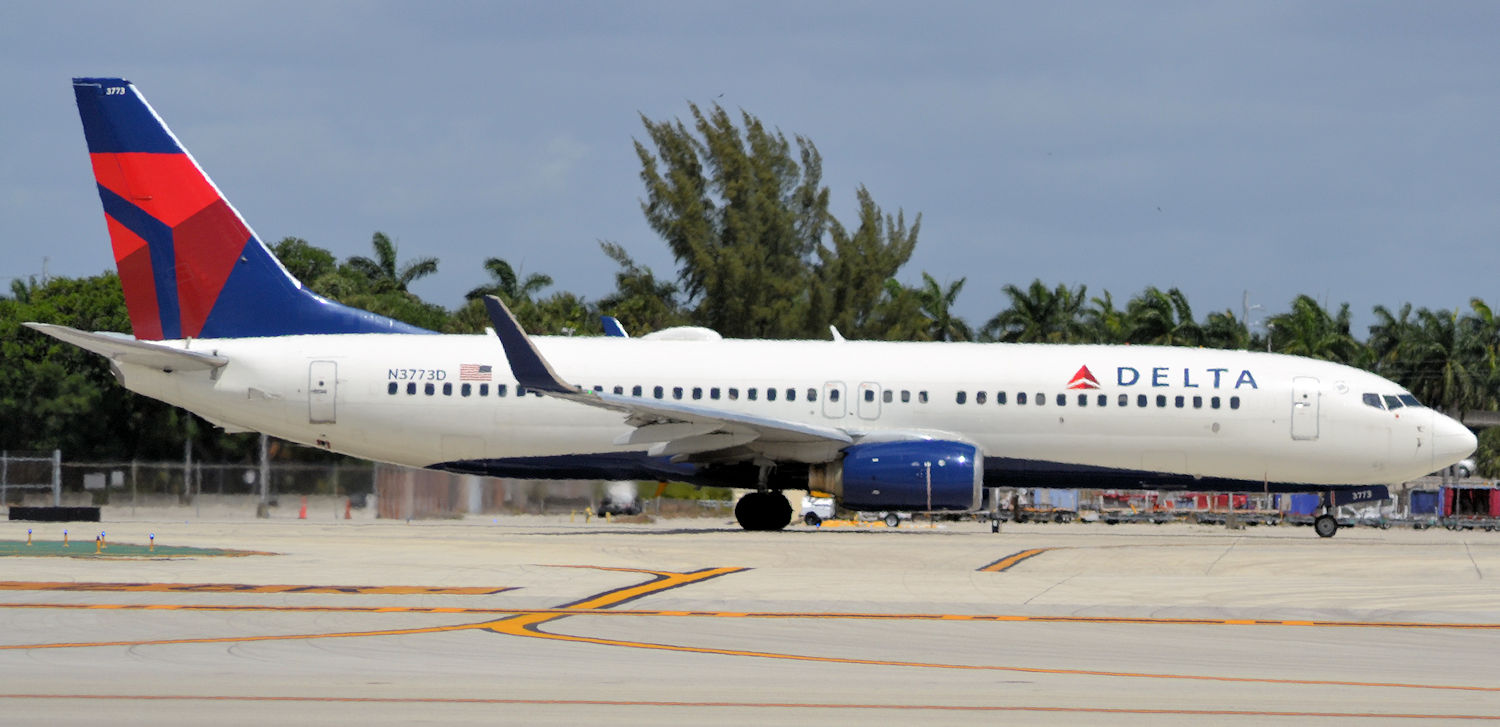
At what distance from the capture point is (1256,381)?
95.4 feet

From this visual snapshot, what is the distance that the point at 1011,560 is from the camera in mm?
21828

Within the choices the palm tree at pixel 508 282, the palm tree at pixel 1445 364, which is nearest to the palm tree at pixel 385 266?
the palm tree at pixel 508 282

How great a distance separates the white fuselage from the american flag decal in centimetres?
4

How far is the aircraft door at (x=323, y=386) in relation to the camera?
29188 millimetres

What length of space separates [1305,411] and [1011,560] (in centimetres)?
945

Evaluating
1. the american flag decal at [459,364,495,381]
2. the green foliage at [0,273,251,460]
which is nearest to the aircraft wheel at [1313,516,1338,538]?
the american flag decal at [459,364,495,381]

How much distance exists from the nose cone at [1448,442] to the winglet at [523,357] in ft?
48.3

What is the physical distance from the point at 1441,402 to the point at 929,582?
240 ft

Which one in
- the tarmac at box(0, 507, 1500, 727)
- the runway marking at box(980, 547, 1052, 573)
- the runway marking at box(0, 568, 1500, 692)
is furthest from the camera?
the runway marking at box(980, 547, 1052, 573)

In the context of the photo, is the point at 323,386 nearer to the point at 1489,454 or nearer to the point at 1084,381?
the point at 1084,381

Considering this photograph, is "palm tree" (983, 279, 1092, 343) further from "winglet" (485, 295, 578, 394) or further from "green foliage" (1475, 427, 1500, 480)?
"winglet" (485, 295, 578, 394)

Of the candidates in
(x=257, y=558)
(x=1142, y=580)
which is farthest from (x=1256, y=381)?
(x=257, y=558)

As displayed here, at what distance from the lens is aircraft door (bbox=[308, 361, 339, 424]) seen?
29.2 metres

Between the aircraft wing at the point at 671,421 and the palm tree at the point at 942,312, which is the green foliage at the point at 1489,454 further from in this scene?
the aircraft wing at the point at 671,421
